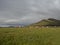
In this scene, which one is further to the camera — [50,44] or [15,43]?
[50,44]

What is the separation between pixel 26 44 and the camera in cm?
2622

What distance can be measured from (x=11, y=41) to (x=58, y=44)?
7.57 meters

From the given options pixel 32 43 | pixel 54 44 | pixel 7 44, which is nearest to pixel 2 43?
pixel 7 44

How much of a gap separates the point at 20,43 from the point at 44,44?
380 cm

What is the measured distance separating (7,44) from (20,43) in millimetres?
1930

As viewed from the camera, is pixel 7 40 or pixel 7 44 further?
pixel 7 40

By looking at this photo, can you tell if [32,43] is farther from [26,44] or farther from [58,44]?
[58,44]

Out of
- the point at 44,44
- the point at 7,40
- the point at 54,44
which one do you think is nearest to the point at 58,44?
the point at 54,44

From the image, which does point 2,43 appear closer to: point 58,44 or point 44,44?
point 44,44

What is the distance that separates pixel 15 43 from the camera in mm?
26344

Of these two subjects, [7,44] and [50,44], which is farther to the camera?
[50,44]

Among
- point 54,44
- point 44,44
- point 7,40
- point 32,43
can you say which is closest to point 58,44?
point 54,44

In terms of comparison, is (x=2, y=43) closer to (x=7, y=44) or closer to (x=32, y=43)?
(x=7, y=44)

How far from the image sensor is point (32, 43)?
2725cm
